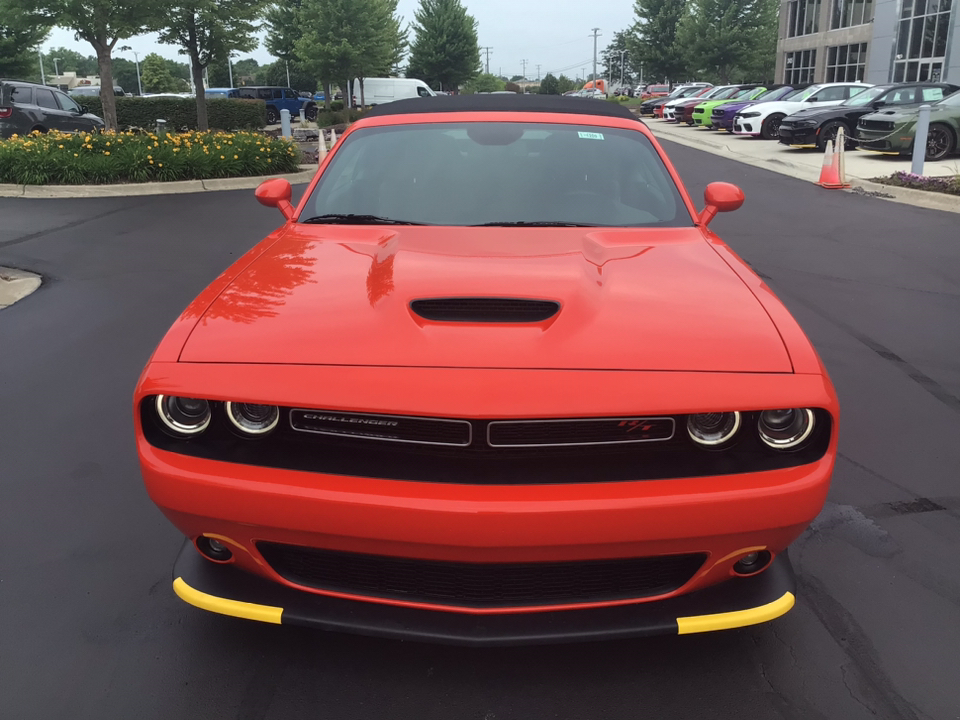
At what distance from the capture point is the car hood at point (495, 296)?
81.5 inches

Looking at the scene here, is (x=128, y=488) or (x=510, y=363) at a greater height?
(x=510, y=363)

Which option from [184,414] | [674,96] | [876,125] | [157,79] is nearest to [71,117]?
[876,125]

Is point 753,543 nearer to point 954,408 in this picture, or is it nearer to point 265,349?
point 265,349

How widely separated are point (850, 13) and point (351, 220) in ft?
159

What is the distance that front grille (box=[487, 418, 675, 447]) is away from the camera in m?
2.00

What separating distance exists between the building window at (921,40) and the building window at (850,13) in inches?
208

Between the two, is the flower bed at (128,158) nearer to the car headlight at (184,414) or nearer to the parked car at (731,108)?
the car headlight at (184,414)

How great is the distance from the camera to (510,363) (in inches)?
79.0

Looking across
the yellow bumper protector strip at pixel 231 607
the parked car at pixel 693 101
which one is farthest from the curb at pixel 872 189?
the parked car at pixel 693 101

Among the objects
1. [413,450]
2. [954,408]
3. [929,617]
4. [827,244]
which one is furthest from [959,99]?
[413,450]

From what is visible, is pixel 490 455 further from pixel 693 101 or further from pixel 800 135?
pixel 693 101

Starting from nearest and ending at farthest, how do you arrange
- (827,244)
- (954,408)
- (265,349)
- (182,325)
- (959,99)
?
(265,349) → (182,325) → (954,408) → (827,244) → (959,99)

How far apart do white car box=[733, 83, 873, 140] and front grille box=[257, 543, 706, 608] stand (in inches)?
941

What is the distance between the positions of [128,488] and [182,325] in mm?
1597
